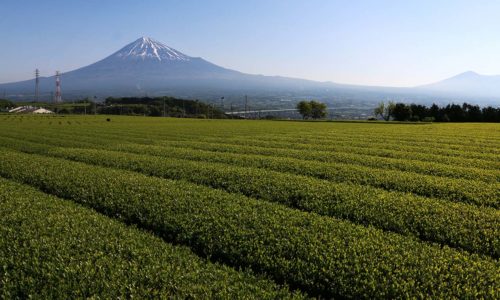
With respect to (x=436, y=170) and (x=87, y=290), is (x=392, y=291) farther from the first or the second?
(x=436, y=170)

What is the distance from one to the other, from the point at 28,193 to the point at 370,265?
32.9 feet

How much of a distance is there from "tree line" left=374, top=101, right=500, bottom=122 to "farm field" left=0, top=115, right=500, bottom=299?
8176 centimetres

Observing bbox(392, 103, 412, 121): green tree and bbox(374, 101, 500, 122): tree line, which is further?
bbox(392, 103, 412, 121): green tree

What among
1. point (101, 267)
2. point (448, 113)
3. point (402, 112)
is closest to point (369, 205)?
point (101, 267)

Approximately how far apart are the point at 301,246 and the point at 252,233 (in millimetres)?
1133

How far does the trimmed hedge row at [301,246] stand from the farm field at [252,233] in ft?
0.09

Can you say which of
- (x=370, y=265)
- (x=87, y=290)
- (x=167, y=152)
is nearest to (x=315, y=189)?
(x=370, y=265)

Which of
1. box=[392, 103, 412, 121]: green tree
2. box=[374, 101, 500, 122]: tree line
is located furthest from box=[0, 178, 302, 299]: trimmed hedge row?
box=[392, 103, 412, 121]: green tree

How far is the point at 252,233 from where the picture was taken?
755cm

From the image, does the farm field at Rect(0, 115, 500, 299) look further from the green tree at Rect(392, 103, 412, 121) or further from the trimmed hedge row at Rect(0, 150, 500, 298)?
the green tree at Rect(392, 103, 412, 121)

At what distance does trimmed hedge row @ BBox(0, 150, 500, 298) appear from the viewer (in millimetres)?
5656

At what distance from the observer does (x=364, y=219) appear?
28.3 ft

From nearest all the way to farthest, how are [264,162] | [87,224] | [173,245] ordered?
[173,245] → [87,224] → [264,162]

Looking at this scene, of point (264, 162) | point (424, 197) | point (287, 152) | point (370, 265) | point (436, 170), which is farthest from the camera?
point (287, 152)
